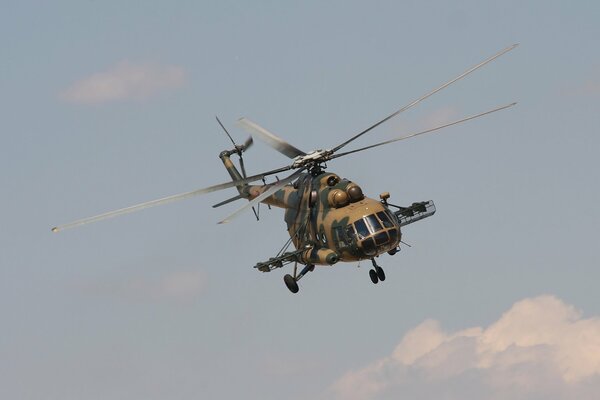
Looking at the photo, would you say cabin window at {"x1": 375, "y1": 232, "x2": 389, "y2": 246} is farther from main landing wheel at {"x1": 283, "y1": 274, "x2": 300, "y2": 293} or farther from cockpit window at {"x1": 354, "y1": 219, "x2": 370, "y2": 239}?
main landing wheel at {"x1": 283, "y1": 274, "x2": 300, "y2": 293}

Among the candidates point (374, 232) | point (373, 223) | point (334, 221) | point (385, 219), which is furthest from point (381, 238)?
point (334, 221)

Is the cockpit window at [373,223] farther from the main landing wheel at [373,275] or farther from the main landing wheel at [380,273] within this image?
the main landing wheel at [373,275]

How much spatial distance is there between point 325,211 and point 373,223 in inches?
146

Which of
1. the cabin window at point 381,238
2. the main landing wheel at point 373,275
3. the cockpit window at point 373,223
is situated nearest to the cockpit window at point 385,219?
the cockpit window at point 373,223

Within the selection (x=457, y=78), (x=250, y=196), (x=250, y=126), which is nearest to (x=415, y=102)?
(x=457, y=78)

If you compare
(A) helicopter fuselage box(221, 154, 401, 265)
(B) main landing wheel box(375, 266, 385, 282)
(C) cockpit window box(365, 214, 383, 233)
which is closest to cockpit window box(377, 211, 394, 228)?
(A) helicopter fuselage box(221, 154, 401, 265)

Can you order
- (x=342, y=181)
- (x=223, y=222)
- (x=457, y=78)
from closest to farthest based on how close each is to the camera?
(x=223, y=222)
(x=457, y=78)
(x=342, y=181)

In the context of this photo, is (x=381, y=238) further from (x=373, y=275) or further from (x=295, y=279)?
(x=295, y=279)

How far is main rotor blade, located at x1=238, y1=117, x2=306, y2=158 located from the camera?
64.2m

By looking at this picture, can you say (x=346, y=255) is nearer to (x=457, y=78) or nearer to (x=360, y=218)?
(x=360, y=218)

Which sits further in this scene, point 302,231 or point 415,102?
point 302,231

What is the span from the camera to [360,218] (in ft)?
195

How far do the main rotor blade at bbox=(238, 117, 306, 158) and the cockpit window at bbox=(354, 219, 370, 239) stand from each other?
271 inches

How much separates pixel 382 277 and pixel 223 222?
54.2ft
